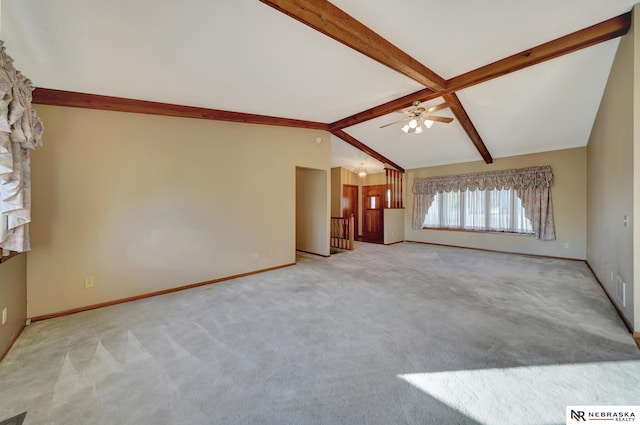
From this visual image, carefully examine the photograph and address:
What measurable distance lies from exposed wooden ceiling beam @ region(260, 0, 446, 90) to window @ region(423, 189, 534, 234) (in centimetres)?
471

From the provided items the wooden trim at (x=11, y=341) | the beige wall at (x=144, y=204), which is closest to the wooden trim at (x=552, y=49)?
the beige wall at (x=144, y=204)

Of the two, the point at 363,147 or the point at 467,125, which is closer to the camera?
the point at 467,125

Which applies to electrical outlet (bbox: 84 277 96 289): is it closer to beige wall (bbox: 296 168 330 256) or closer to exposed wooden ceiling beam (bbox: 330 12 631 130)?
beige wall (bbox: 296 168 330 256)

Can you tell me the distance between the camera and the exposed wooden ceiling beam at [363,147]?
618cm

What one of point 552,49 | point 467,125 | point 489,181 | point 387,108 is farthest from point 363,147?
point 552,49

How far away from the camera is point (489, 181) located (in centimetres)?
638

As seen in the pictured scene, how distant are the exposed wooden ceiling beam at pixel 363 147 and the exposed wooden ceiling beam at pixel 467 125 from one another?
2.39 m

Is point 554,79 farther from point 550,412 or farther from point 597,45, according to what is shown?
point 550,412

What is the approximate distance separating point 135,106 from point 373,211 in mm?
7643

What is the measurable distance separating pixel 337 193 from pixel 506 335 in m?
6.76

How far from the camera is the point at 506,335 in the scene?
7.60ft

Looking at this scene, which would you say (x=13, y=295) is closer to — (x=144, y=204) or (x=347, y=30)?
(x=144, y=204)

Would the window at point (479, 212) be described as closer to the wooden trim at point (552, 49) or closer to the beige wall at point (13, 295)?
the wooden trim at point (552, 49)

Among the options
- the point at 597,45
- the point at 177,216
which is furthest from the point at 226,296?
the point at 597,45
